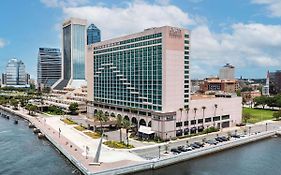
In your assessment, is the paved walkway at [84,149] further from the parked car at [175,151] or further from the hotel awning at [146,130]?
the hotel awning at [146,130]

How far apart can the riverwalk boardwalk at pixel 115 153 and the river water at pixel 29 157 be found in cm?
233

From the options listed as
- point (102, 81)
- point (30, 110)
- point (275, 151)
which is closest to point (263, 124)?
point (275, 151)

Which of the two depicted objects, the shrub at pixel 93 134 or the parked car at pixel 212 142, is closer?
the parked car at pixel 212 142

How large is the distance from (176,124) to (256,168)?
3112 centimetres

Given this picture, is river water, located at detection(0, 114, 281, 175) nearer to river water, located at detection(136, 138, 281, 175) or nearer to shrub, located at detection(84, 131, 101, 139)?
river water, located at detection(136, 138, 281, 175)

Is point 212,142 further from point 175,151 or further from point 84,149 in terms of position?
Result: point 84,149

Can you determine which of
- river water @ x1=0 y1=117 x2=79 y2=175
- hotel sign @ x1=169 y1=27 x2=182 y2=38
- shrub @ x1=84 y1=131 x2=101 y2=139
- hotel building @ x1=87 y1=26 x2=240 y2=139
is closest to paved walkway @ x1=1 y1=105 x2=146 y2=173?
shrub @ x1=84 y1=131 x2=101 y2=139

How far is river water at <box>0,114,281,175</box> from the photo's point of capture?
225 ft

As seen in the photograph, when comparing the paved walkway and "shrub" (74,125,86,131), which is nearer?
the paved walkway

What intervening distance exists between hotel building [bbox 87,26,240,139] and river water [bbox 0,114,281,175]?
2013cm

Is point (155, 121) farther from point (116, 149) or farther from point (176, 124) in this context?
point (116, 149)

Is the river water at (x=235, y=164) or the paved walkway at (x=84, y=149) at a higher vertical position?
the paved walkway at (x=84, y=149)

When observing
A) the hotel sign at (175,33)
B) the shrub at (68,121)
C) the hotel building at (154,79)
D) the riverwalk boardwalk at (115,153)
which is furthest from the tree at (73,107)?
the hotel sign at (175,33)

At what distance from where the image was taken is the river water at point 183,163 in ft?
225
